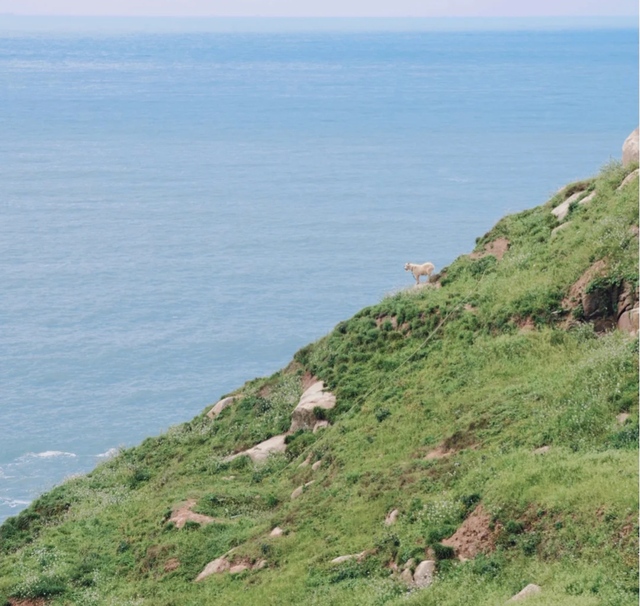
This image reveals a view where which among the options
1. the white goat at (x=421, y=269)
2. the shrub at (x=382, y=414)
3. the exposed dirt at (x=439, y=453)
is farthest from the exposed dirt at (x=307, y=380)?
the exposed dirt at (x=439, y=453)

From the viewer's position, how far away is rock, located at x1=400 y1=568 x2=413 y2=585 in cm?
2692

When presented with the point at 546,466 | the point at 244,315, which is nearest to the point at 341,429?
the point at 546,466

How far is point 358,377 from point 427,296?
5.28 m

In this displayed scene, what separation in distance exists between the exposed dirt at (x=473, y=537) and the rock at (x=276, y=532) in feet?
24.0

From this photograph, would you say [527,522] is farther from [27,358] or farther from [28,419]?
[27,358]

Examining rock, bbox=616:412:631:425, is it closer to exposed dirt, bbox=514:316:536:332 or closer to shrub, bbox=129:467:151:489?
exposed dirt, bbox=514:316:536:332

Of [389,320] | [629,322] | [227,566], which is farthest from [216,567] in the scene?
[629,322]

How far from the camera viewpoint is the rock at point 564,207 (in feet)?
152

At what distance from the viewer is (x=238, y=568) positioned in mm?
32719

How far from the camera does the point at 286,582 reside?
29656mm

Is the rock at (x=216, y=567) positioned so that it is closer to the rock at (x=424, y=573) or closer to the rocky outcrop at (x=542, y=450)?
the rock at (x=424, y=573)

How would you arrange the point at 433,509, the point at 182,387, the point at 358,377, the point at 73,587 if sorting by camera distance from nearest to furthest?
the point at 433,509 < the point at 73,587 < the point at 358,377 < the point at 182,387

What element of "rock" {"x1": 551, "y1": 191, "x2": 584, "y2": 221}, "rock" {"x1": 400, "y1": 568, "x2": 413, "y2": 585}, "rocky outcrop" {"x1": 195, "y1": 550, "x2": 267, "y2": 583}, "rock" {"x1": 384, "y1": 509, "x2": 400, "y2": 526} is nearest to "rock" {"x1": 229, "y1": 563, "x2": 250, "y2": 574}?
"rocky outcrop" {"x1": 195, "y1": 550, "x2": 267, "y2": 583}

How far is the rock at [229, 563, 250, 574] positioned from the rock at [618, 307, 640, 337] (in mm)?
14170
